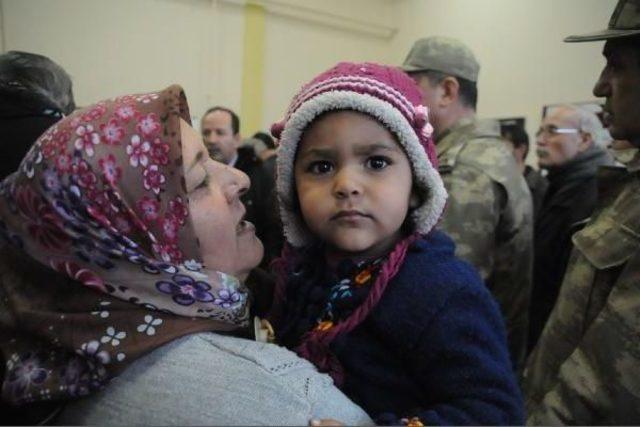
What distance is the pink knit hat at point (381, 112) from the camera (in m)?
1.16

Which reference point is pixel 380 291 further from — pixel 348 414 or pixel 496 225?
pixel 496 225

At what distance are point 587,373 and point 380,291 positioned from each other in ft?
2.06

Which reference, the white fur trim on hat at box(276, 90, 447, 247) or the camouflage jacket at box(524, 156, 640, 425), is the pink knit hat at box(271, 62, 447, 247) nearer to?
the white fur trim on hat at box(276, 90, 447, 247)

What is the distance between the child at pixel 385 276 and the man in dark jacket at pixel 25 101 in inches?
36.4

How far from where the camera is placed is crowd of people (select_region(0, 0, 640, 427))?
874 millimetres

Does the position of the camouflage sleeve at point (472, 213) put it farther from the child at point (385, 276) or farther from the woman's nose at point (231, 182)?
the woman's nose at point (231, 182)

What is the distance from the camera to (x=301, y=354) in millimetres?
1136

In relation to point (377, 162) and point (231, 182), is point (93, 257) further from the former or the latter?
point (377, 162)

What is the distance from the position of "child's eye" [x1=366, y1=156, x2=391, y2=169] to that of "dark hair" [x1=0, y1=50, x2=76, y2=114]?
48.1 inches

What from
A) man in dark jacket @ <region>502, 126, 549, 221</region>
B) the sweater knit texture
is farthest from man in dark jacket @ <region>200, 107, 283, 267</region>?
man in dark jacket @ <region>502, 126, 549, 221</region>

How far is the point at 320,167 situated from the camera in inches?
48.3

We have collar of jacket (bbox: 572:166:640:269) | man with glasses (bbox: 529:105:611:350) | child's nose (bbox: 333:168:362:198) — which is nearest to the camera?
child's nose (bbox: 333:168:362:198)

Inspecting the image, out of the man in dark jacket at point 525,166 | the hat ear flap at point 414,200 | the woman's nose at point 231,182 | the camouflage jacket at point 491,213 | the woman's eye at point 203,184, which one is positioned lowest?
the man in dark jacket at point 525,166

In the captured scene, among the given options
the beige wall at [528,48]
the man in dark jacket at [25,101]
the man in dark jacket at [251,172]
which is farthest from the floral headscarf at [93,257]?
the beige wall at [528,48]
